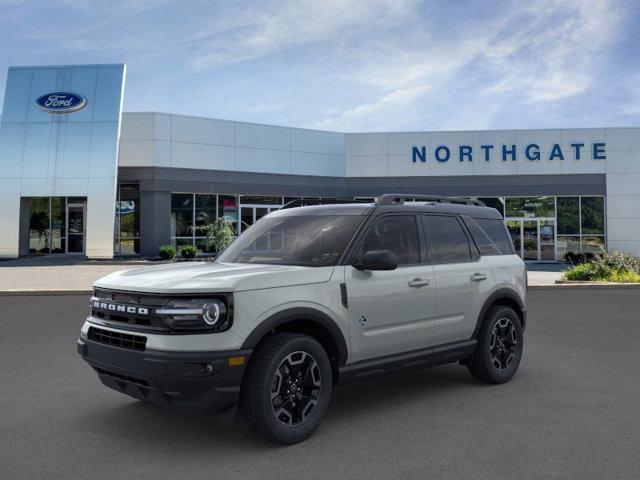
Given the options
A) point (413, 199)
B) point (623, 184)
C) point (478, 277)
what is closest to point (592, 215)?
point (623, 184)

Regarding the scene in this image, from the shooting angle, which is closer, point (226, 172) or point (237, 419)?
point (237, 419)

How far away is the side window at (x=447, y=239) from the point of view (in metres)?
6.01

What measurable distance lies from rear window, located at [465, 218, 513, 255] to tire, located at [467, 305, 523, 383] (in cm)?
65

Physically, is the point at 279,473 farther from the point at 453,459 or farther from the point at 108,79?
the point at 108,79

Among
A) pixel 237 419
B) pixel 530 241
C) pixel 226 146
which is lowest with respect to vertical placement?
pixel 237 419

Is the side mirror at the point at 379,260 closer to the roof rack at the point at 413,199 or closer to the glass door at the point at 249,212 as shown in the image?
the roof rack at the point at 413,199

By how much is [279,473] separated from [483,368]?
119 inches

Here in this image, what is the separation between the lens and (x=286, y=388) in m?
4.60

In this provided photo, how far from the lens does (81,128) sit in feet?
97.7

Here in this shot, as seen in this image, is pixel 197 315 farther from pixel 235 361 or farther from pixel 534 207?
pixel 534 207

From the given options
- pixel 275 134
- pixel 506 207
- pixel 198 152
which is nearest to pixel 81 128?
pixel 198 152

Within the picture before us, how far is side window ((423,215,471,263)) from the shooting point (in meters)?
6.01

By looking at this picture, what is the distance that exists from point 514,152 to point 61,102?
2422 centimetres

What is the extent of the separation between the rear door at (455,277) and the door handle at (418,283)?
18 centimetres
